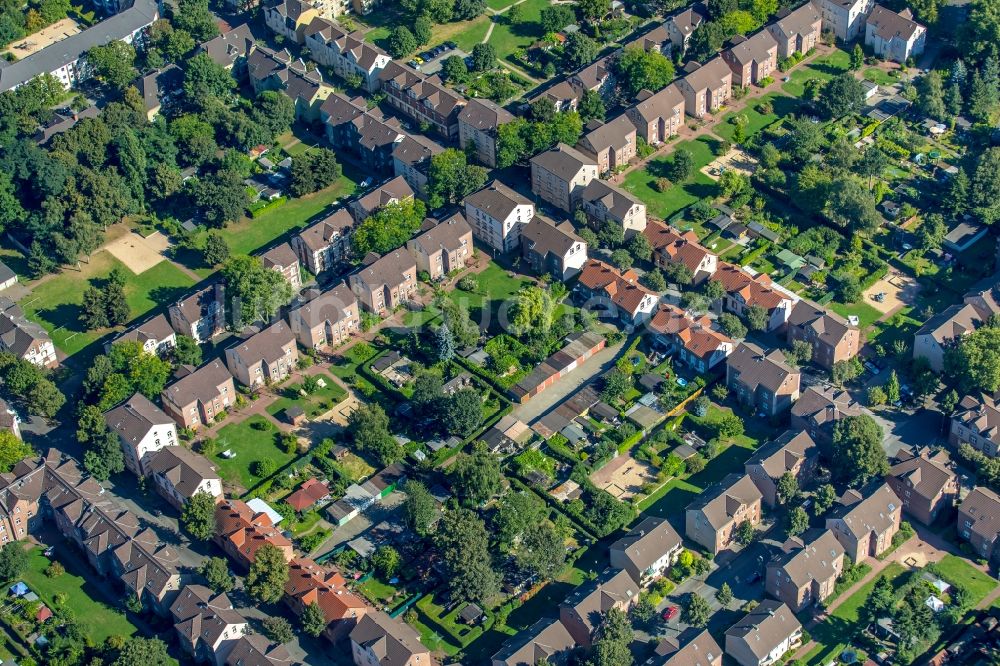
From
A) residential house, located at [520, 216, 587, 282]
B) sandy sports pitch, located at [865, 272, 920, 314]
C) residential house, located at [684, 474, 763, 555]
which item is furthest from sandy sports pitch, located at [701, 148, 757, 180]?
residential house, located at [684, 474, 763, 555]

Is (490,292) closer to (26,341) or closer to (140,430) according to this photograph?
(140,430)

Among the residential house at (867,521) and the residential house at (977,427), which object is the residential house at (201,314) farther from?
the residential house at (977,427)

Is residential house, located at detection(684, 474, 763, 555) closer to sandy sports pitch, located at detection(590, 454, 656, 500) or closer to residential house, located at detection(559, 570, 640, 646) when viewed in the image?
sandy sports pitch, located at detection(590, 454, 656, 500)

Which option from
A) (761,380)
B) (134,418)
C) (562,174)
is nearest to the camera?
(134,418)

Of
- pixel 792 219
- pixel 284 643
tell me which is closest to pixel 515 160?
pixel 792 219

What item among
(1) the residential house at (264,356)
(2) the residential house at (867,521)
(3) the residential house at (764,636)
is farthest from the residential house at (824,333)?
(1) the residential house at (264,356)

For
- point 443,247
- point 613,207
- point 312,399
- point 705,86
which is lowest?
point 312,399

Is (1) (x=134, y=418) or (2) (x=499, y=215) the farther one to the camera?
(2) (x=499, y=215)

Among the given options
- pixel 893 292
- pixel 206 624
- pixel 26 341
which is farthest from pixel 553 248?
pixel 206 624

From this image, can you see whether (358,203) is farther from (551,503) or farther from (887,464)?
(887,464)
